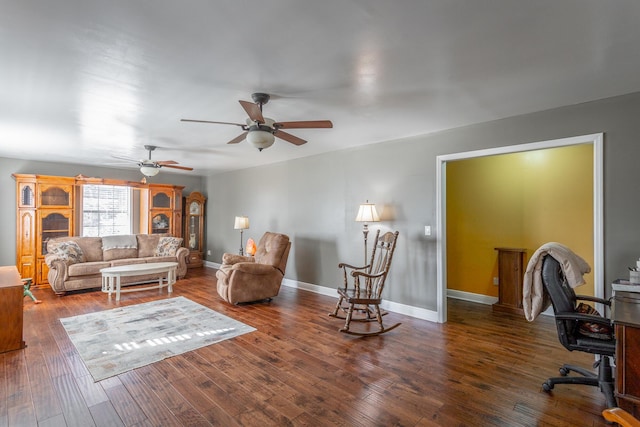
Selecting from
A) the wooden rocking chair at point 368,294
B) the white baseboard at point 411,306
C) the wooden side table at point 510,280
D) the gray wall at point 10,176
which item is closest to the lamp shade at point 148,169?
the gray wall at point 10,176

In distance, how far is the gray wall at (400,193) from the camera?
2.70 m

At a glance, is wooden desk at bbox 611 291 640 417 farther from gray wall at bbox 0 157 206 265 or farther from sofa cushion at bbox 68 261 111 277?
gray wall at bbox 0 157 206 265

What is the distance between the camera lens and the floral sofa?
502cm

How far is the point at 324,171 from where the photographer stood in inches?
204

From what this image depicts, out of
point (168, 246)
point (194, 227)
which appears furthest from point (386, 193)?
point (194, 227)

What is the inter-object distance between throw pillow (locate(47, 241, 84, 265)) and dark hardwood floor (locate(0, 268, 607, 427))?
5.82 feet

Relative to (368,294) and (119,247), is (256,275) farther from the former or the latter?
(119,247)

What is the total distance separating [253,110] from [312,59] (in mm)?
619

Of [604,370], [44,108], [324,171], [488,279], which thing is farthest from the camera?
[324,171]

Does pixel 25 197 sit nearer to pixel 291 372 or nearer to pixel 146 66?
pixel 146 66

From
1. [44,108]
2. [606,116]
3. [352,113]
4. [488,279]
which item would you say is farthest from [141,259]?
[606,116]

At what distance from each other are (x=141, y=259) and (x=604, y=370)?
21.6 feet

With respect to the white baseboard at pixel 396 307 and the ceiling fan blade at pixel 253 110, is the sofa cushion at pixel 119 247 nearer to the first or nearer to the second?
the white baseboard at pixel 396 307

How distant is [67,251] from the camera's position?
5270 mm
